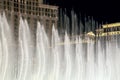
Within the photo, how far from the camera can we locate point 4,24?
896 inches

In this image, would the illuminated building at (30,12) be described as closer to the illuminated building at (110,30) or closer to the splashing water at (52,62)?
the illuminated building at (110,30)

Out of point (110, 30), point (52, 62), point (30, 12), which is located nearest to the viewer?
point (52, 62)

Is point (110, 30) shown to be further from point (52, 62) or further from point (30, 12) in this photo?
point (52, 62)

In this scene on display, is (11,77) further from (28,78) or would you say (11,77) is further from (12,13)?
(12,13)

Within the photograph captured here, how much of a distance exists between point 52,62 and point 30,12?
2120cm

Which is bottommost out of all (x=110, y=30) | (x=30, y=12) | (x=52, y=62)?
(x=110, y=30)

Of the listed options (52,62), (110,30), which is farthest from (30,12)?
(52,62)

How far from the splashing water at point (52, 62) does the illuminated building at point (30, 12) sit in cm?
1002

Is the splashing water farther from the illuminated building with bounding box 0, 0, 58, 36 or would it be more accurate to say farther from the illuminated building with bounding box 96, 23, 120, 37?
the illuminated building with bounding box 96, 23, 120, 37

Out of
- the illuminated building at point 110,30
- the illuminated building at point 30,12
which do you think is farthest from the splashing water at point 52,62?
the illuminated building at point 110,30

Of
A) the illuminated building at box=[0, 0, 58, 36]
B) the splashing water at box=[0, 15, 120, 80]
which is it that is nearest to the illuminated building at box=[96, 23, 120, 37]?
the illuminated building at box=[0, 0, 58, 36]

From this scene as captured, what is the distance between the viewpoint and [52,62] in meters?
22.0

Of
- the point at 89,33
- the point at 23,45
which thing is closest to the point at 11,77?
the point at 23,45

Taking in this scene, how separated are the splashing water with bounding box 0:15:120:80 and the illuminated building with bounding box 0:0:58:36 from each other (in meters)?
10.0
